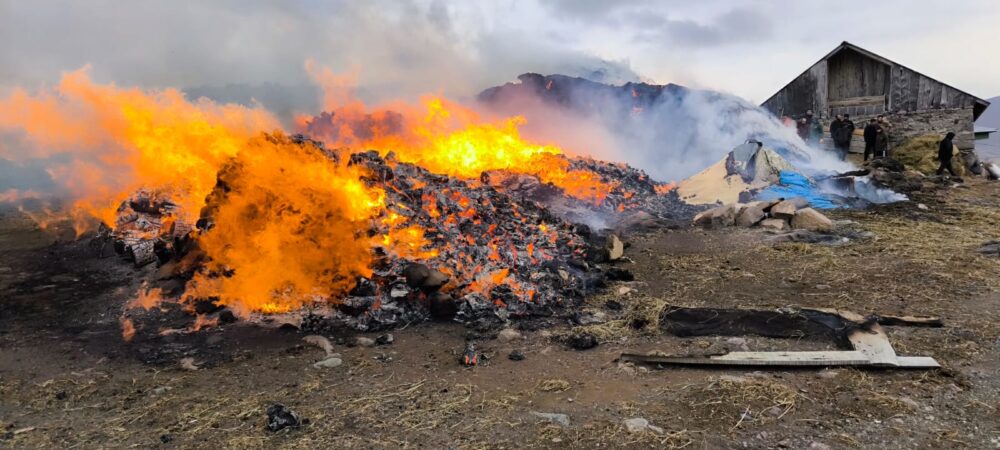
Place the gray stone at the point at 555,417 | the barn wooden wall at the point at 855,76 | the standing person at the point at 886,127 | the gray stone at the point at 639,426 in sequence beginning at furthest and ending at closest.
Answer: the barn wooden wall at the point at 855,76
the standing person at the point at 886,127
the gray stone at the point at 555,417
the gray stone at the point at 639,426

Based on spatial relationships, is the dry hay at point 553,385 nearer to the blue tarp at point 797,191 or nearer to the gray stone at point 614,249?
the gray stone at point 614,249

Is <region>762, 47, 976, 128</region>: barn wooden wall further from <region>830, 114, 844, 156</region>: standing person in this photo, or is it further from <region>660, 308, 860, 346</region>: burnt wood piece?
<region>660, 308, 860, 346</region>: burnt wood piece

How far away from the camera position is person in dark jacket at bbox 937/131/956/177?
17.8m

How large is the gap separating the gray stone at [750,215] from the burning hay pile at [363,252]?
3853mm

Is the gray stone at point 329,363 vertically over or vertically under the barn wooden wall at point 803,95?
under

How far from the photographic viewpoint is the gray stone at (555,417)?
428 cm

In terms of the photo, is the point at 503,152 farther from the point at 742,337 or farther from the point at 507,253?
the point at 742,337

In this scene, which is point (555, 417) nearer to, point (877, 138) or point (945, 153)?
point (945, 153)

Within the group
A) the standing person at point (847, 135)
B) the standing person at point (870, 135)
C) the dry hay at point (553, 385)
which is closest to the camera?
the dry hay at point (553, 385)

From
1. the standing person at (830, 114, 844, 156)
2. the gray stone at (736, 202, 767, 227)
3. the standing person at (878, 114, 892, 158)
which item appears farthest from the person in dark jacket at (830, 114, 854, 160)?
the gray stone at (736, 202, 767, 227)

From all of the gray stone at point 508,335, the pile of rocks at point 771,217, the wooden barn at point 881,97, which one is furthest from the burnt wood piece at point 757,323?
the wooden barn at point 881,97

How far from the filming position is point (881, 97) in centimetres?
2162

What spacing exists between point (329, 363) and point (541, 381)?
2.45 metres

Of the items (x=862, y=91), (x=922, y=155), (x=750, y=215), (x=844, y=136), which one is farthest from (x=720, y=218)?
(x=862, y=91)
